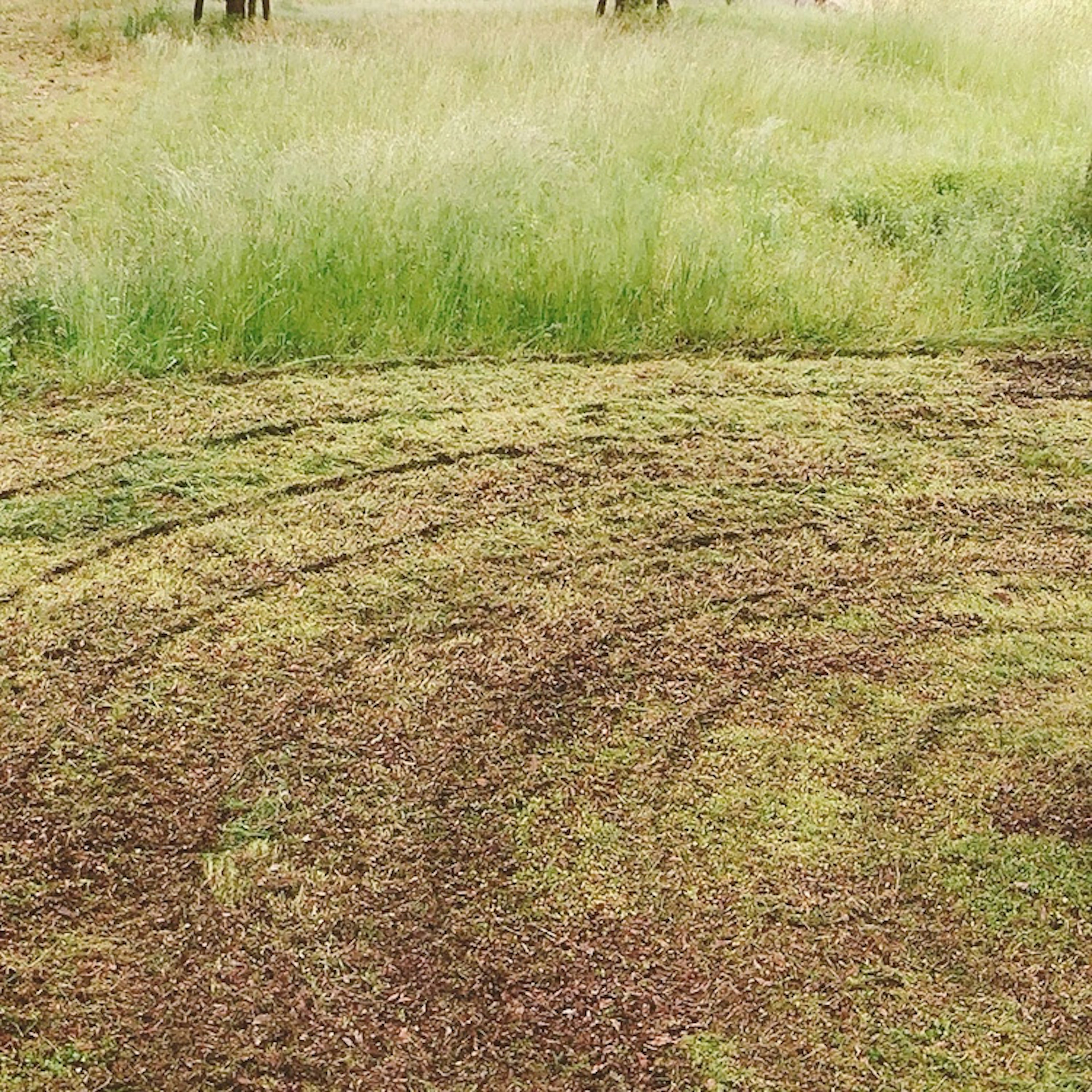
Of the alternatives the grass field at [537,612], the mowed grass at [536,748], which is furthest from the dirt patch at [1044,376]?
the mowed grass at [536,748]

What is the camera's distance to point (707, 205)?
5.04m

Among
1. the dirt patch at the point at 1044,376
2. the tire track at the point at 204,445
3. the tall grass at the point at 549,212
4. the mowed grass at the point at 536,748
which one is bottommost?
the mowed grass at the point at 536,748

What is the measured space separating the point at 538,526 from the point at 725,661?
688 mm

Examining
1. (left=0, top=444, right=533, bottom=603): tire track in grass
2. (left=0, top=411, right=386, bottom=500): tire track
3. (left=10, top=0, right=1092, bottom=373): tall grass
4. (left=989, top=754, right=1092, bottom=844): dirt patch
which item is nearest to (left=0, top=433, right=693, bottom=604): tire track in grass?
(left=0, top=444, right=533, bottom=603): tire track in grass

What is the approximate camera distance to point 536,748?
2.33 m

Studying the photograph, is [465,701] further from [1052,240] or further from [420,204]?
[1052,240]

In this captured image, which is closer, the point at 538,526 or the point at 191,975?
the point at 191,975

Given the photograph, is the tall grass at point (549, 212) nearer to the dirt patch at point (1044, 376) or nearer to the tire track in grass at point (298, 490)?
the dirt patch at point (1044, 376)

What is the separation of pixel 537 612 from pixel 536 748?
0.46 metres

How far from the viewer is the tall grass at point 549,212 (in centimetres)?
405

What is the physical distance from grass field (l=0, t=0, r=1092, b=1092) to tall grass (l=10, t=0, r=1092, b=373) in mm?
27

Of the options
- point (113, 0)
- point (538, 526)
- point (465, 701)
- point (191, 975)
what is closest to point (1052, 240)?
point (538, 526)

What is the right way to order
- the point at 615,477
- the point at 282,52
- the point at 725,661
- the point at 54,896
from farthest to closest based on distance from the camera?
the point at 282,52
the point at 615,477
the point at 725,661
the point at 54,896

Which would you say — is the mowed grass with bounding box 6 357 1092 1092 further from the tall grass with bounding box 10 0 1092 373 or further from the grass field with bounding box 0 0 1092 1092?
the tall grass with bounding box 10 0 1092 373
